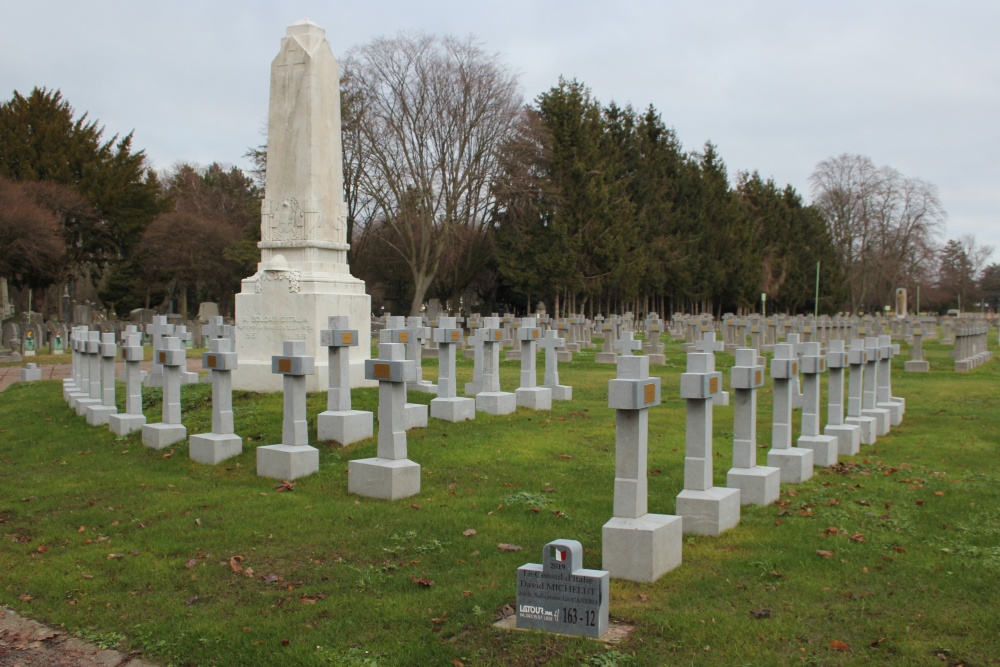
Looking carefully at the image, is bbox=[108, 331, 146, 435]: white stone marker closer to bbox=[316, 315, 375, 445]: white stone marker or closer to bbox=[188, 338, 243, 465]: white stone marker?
bbox=[188, 338, 243, 465]: white stone marker

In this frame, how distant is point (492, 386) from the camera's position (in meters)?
12.3

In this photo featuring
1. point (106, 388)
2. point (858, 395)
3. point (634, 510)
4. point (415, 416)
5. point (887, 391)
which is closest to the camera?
point (634, 510)

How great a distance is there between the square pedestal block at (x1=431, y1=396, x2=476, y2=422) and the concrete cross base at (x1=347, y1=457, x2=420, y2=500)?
348cm

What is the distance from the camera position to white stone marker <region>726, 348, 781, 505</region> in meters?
6.86

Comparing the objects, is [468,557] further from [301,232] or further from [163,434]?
[301,232]

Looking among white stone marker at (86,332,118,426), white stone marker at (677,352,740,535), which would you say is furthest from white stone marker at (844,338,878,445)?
white stone marker at (86,332,118,426)

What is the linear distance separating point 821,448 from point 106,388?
29.4 feet

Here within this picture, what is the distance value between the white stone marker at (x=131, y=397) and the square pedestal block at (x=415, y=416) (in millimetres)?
3177

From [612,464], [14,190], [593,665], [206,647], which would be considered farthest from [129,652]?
[14,190]

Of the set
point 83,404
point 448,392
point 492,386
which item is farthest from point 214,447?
point 83,404

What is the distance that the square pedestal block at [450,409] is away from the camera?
36.4 feet

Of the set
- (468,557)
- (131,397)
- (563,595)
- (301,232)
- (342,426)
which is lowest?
(468,557)

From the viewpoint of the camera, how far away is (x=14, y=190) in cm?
3753

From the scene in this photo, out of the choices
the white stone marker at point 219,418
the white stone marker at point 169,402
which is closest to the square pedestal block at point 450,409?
the white stone marker at point 219,418
